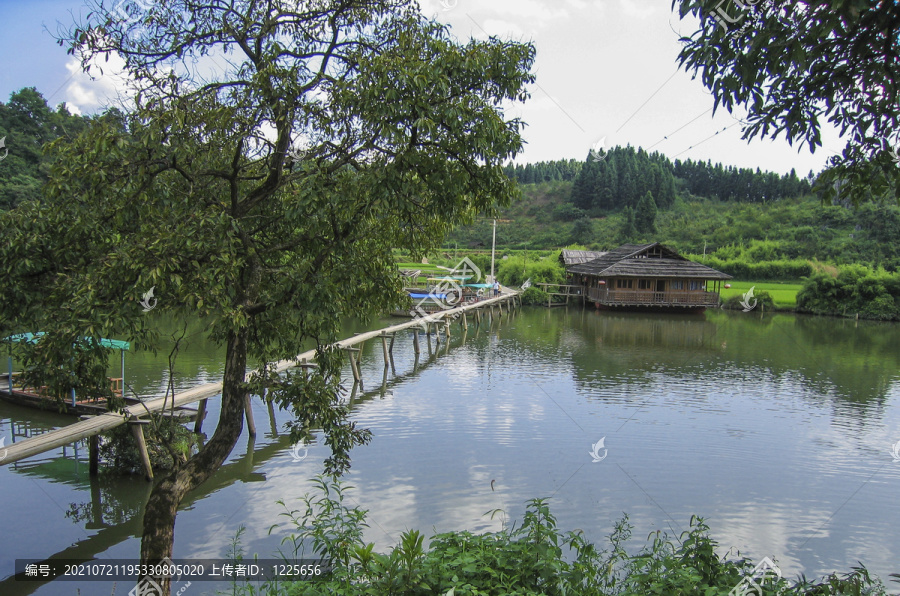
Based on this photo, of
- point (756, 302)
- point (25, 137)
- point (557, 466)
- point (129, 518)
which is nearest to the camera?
point (129, 518)

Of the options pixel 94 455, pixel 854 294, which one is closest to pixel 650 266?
pixel 854 294

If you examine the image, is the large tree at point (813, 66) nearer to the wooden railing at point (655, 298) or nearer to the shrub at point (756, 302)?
the wooden railing at point (655, 298)

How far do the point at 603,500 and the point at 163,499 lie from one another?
6.13 meters

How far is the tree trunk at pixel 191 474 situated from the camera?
14.5 ft

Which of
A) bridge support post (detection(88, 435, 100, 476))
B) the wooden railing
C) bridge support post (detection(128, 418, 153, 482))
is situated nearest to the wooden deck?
the wooden railing

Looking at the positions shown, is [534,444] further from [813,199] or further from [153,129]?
[813,199]

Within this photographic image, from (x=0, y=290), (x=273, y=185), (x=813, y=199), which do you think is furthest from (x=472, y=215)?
(x=813, y=199)

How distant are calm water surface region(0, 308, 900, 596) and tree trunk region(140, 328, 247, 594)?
7.07 feet

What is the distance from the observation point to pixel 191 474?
4.74m

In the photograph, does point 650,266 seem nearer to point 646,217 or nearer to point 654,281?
point 654,281

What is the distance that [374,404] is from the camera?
13789mm

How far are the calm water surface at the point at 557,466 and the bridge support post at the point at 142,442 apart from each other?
37 centimetres

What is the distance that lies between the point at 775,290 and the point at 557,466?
39475 mm

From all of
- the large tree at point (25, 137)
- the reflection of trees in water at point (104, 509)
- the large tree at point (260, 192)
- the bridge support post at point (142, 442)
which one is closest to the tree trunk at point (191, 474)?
the large tree at point (260, 192)
